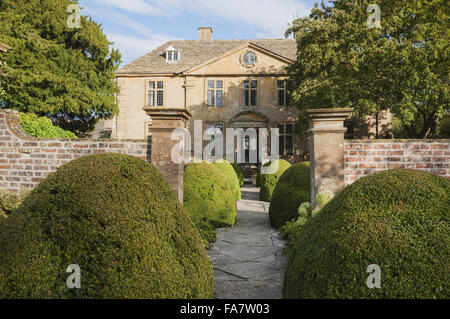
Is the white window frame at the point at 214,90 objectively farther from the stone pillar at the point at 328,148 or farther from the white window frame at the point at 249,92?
the stone pillar at the point at 328,148

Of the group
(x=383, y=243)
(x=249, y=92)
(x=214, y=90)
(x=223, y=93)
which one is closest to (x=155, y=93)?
(x=214, y=90)

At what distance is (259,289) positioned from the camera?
3.27 meters

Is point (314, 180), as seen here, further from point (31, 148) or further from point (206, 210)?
point (31, 148)

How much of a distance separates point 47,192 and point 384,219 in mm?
2308

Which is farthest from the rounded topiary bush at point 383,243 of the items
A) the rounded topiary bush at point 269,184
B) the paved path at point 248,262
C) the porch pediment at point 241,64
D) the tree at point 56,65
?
the porch pediment at point 241,64

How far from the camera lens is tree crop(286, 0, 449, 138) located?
A: 13703 millimetres

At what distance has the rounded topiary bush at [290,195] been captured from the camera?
6012 mm

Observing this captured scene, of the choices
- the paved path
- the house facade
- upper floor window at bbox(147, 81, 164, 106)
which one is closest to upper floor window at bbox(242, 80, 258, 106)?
the house facade

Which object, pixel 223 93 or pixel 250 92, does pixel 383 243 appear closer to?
pixel 250 92

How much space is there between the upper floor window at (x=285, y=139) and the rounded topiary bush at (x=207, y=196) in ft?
61.4

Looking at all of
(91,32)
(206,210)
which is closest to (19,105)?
(91,32)

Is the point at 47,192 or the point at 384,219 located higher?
the point at 47,192

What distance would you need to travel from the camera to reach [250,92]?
82.3 ft

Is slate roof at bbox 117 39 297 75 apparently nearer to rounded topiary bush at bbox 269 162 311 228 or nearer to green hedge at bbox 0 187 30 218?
rounded topiary bush at bbox 269 162 311 228
